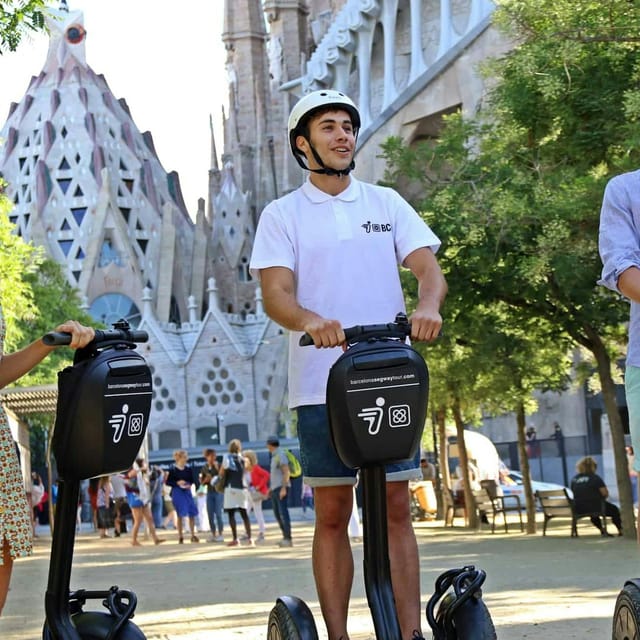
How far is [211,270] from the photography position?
93.4 metres

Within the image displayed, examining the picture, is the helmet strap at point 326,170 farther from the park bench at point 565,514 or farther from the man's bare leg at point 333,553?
the park bench at point 565,514

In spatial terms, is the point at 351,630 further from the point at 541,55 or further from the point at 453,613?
the point at 541,55

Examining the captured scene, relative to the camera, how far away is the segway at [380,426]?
4.05 metres

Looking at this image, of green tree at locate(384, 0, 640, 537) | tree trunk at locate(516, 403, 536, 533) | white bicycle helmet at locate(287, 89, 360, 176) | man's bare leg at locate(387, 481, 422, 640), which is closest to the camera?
man's bare leg at locate(387, 481, 422, 640)

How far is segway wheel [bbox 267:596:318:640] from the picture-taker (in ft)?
14.6

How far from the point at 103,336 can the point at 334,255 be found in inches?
31.3

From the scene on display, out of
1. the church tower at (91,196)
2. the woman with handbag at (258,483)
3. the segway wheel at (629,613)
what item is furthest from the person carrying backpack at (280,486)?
the church tower at (91,196)

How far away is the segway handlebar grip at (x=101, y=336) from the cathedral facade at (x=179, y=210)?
2156 inches

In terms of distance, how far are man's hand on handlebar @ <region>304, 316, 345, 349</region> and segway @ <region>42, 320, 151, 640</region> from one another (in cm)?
63

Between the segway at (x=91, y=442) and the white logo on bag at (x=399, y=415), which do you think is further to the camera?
the segway at (x=91, y=442)

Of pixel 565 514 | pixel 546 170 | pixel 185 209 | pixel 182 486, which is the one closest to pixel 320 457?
pixel 546 170

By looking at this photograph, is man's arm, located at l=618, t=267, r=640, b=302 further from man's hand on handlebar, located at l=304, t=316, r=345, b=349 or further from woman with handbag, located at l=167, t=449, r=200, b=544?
woman with handbag, located at l=167, t=449, r=200, b=544

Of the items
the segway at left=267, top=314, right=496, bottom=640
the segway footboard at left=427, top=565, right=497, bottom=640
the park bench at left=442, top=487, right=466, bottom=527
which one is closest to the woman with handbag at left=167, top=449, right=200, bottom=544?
the park bench at left=442, top=487, right=466, bottom=527

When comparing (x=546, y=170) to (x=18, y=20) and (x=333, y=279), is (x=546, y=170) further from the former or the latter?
(x=333, y=279)
